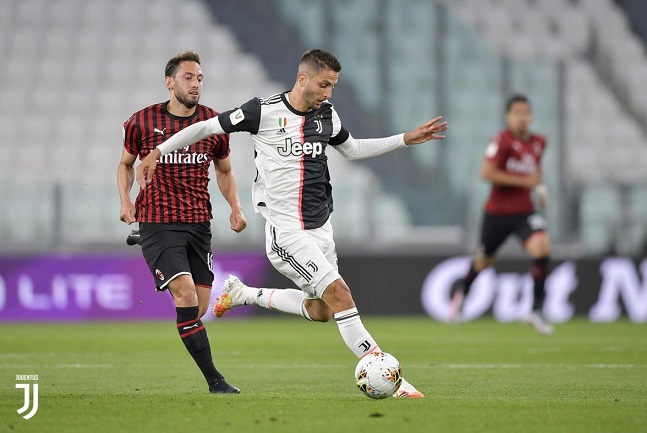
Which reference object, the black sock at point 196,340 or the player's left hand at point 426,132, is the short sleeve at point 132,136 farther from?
the player's left hand at point 426,132

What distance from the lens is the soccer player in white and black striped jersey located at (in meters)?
7.12

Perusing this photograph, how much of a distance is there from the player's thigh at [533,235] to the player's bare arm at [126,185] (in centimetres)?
634

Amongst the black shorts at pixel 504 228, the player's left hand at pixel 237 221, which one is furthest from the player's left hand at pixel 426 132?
the black shorts at pixel 504 228

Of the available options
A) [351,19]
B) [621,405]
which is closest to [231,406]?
[621,405]

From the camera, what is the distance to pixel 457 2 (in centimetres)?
2133

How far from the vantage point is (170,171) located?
7.59 m

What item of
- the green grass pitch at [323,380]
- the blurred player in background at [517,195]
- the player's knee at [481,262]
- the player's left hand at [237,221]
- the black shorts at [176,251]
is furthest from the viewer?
the player's knee at [481,262]

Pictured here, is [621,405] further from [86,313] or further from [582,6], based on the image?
[582,6]

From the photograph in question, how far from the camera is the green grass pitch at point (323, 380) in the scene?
5684mm

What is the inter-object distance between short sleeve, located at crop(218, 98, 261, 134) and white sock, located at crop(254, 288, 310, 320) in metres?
1.27

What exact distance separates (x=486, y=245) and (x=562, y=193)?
301 centimetres

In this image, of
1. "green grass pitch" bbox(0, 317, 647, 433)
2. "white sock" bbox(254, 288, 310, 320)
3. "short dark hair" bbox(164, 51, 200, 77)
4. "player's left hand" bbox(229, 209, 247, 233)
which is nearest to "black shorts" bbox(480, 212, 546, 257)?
"green grass pitch" bbox(0, 317, 647, 433)

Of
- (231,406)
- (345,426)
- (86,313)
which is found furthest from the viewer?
(86,313)

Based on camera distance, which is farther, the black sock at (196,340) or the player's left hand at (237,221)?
the player's left hand at (237,221)
